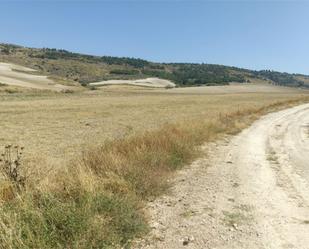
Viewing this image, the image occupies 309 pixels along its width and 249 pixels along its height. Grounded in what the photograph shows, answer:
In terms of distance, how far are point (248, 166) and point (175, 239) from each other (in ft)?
21.8

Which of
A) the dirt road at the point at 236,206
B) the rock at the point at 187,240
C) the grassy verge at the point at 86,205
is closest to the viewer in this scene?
the grassy verge at the point at 86,205

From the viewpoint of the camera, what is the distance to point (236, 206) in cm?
829

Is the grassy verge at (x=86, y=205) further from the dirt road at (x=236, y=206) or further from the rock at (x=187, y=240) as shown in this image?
the rock at (x=187, y=240)

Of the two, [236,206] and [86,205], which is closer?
[86,205]

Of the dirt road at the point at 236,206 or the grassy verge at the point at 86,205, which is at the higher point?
the grassy verge at the point at 86,205

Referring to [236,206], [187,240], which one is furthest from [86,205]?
[236,206]

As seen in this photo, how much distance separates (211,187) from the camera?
32.8 feet

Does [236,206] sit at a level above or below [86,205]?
below

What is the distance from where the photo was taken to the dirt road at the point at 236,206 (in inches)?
257

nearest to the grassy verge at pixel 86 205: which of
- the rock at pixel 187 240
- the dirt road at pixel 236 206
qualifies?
the dirt road at pixel 236 206

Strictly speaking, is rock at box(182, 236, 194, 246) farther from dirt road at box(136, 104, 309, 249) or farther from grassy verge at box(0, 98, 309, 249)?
grassy verge at box(0, 98, 309, 249)

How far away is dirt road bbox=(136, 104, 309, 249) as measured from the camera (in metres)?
6.52

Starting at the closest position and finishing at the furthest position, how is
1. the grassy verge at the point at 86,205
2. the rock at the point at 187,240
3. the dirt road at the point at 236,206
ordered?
the grassy verge at the point at 86,205
the rock at the point at 187,240
the dirt road at the point at 236,206

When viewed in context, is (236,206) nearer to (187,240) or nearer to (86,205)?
(187,240)
